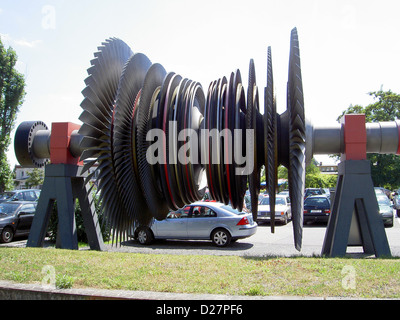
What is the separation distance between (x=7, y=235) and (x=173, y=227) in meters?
5.42

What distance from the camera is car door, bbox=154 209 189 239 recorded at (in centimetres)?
1177

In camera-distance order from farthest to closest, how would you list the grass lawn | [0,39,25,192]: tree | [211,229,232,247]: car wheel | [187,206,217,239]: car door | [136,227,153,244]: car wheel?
[0,39,25,192]: tree, [136,227,153,244]: car wheel, [187,206,217,239]: car door, [211,229,232,247]: car wheel, the grass lawn

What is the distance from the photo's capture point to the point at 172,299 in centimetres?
375

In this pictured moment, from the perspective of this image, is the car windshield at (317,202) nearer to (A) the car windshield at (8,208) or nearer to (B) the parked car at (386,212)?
(B) the parked car at (386,212)

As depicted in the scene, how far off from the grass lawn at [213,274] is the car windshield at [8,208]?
7.49 m

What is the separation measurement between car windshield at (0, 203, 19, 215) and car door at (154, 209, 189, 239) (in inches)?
199

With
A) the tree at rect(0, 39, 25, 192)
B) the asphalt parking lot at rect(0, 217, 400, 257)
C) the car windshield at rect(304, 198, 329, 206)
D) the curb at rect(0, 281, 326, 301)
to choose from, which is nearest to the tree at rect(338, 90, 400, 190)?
the car windshield at rect(304, 198, 329, 206)

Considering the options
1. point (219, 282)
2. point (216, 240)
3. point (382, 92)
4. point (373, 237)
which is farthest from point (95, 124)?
point (382, 92)

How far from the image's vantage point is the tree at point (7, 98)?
24663 millimetres

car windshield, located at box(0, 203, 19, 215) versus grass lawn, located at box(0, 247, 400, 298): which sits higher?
car windshield, located at box(0, 203, 19, 215)

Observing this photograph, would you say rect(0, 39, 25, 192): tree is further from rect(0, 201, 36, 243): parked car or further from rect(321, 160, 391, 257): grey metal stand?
rect(321, 160, 391, 257): grey metal stand

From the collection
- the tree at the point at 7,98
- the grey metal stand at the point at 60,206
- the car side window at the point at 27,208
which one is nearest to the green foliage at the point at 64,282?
the grey metal stand at the point at 60,206

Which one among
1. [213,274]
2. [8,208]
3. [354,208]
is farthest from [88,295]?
[8,208]

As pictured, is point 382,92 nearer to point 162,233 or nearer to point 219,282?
point 162,233
